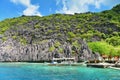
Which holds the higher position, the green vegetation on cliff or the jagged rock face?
the green vegetation on cliff

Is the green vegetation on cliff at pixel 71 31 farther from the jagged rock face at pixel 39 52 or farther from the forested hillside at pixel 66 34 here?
the jagged rock face at pixel 39 52

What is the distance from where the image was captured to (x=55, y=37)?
519 ft

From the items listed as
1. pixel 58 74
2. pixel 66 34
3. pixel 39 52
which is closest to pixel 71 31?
pixel 66 34

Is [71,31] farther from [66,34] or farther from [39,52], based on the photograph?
[39,52]

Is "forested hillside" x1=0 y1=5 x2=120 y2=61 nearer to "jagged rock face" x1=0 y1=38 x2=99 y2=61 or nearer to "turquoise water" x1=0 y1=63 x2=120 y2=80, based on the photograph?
"jagged rock face" x1=0 y1=38 x2=99 y2=61

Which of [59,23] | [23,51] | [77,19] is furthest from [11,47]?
[77,19]

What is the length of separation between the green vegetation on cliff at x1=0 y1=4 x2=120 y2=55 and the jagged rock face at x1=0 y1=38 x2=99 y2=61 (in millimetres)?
3673

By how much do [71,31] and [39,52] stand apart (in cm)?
3699

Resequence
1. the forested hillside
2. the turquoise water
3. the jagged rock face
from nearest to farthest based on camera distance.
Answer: the turquoise water, the jagged rock face, the forested hillside

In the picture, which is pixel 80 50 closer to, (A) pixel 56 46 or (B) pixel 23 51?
(A) pixel 56 46

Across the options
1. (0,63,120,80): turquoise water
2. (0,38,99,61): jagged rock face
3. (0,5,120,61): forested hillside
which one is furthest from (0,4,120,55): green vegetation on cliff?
(0,63,120,80): turquoise water

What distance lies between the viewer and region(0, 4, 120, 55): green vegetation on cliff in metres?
155

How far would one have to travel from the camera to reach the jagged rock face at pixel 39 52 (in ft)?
450

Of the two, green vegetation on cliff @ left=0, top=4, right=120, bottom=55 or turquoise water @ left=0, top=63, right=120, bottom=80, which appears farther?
green vegetation on cliff @ left=0, top=4, right=120, bottom=55
